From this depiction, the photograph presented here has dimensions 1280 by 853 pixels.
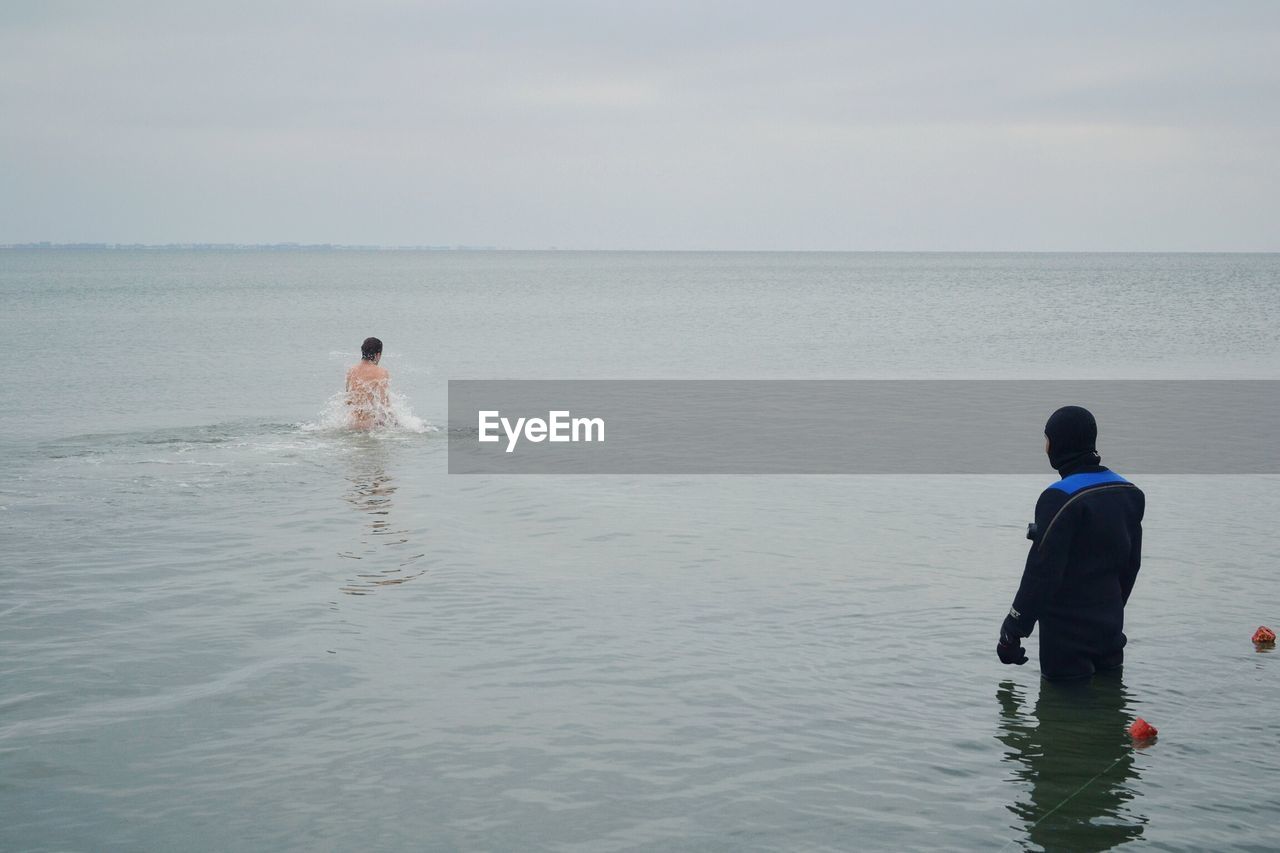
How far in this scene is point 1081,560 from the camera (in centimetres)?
706

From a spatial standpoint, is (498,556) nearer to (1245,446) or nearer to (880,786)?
(880,786)

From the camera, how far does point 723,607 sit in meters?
10.1

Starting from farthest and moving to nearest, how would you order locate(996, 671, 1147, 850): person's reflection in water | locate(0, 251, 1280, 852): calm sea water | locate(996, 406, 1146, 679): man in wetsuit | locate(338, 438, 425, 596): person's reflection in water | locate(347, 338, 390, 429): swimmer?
locate(347, 338, 390, 429): swimmer
locate(338, 438, 425, 596): person's reflection in water
locate(996, 406, 1146, 679): man in wetsuit
locate(0, 251, 1280, 852): calm sea water
locate(996, 671, 1147, 850): person's reflection in water

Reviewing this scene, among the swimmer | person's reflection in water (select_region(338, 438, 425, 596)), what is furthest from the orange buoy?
the swimmer

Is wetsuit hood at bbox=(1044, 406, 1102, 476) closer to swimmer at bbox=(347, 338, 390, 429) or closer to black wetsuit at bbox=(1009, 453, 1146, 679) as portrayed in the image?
black wetsuit at bbox=(1009, 453, 1146, 679)

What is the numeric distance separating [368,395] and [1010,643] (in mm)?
14806

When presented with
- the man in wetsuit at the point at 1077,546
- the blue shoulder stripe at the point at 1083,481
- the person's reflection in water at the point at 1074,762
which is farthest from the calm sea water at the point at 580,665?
the blue shoulder stripe at the point at 1083,481

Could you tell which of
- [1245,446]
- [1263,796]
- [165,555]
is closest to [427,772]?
[1263,796]

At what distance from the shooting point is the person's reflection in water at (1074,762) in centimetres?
609

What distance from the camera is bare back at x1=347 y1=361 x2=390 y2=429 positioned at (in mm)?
19844

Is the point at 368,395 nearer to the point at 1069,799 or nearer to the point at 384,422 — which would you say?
the point at 384,422

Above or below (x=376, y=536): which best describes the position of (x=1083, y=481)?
above

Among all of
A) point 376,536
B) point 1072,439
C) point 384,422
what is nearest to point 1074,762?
point 1072,439

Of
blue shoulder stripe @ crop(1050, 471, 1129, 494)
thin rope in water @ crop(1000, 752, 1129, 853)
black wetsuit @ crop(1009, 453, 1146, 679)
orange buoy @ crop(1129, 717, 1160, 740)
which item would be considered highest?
blue shoulder stripe @ crop(1050, 471, 1129, 494)
